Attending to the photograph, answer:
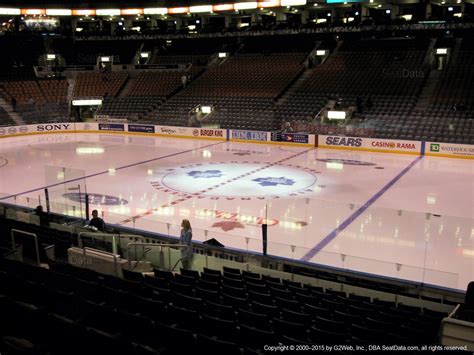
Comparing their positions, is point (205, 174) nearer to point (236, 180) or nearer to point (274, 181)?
point (236, 180)

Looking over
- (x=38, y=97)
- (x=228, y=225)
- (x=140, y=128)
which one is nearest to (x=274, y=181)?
(x=228, y=225)

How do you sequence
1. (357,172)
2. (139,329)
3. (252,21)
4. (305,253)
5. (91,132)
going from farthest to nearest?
(252,21) < (91,132) < (357,172) < (305,253) < (139,329)

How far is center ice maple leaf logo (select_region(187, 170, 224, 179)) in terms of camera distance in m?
19.6

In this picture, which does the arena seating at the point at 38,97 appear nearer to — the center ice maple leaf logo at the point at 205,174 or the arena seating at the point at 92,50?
the arena seating at the point at 92,50

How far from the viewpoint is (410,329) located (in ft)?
17.7

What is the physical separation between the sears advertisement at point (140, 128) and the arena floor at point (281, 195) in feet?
10.3

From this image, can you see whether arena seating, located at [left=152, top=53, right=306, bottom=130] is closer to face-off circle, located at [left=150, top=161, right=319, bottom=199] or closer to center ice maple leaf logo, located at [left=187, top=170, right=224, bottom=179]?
face-off circle, located at [left=150, top=161, right=319, bottom=199]

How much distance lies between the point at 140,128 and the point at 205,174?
1509 centimetres

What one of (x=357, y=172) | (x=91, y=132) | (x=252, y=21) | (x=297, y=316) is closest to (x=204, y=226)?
(x=297, y=316)

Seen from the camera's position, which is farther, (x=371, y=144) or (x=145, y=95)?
(x=145, y=95)

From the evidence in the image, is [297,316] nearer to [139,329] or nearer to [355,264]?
[139,329]

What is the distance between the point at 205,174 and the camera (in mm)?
20078

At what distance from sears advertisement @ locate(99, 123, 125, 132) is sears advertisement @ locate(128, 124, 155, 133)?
75 centimetres

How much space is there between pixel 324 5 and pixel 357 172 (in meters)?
22.2
